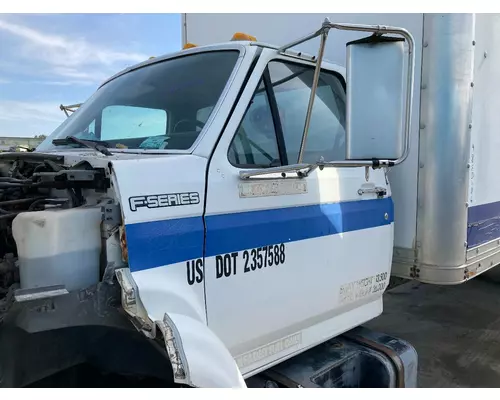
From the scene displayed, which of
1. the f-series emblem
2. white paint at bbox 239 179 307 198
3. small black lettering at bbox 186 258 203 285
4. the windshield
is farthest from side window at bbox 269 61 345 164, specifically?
small black lettering at bbox 186 258 203 285

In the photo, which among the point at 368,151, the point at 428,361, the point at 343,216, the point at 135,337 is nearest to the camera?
the point at 135,337

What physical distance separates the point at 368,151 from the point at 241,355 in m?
1.17

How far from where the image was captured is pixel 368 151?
2.26 m

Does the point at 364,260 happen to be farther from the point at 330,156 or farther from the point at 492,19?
the point at 492,19

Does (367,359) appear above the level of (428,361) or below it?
above

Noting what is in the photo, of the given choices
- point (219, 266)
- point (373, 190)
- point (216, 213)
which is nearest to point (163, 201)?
point (216, 213)

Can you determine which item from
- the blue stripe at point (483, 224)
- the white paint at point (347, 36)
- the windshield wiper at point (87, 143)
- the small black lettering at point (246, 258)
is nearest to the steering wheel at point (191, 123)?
the windshield wiper at point (87, 143)

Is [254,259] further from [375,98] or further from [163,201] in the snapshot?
[375,98]

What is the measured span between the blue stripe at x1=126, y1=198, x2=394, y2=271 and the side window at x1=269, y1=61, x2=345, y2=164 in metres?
0.34

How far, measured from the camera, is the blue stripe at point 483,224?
3.29 metres

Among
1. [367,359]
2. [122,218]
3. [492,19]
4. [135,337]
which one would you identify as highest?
[492,19]

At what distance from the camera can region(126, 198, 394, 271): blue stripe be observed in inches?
75.1

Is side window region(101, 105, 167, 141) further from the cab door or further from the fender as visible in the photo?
the fender

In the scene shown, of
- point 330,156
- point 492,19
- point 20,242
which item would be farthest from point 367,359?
point 492,19
